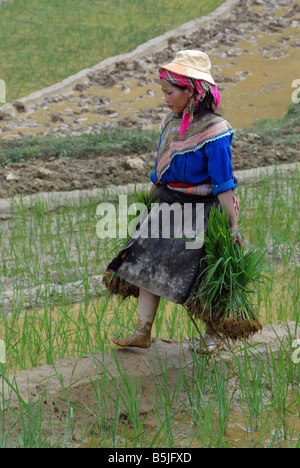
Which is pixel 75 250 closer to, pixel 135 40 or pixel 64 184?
pixel 64 184

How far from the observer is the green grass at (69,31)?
36.2 ft

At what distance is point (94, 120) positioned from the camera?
363 inches

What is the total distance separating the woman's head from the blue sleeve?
0.15 m

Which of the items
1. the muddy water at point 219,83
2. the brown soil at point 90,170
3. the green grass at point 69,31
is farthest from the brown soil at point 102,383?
the green grass at point 69,31

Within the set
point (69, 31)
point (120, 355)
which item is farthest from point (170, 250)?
point (69, 31)

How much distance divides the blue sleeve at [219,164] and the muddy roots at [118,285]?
0.58 m

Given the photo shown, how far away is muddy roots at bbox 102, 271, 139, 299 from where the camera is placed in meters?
3.04

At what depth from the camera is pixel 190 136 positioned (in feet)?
9.20

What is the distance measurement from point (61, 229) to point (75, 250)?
1.38 feet

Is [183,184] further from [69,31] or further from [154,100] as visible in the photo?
[69,31]

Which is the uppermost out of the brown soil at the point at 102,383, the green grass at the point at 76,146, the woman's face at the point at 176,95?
the woman's face at the point at 176,95

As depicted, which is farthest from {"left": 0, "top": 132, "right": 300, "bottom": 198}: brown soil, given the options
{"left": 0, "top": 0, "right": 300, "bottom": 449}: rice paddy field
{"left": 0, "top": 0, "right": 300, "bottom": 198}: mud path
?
{"left": 0, "top": 0, "right": 300, "bottom": 449}: rice paddy field

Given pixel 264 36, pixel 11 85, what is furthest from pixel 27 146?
pixel 264 36

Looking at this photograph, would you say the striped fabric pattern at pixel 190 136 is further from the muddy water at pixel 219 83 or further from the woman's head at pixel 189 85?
the muddy water at pixel 219 83
